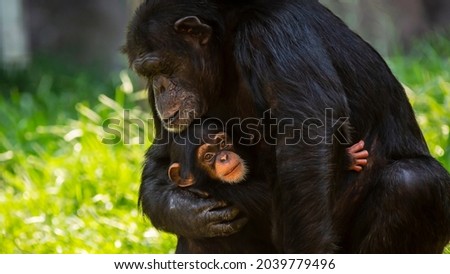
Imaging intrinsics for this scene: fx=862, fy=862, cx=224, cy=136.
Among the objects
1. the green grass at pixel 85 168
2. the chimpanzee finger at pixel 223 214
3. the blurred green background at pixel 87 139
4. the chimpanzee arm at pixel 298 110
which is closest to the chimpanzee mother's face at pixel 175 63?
the chimpanzee arm at pixel 298 110

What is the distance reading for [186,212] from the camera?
465cm

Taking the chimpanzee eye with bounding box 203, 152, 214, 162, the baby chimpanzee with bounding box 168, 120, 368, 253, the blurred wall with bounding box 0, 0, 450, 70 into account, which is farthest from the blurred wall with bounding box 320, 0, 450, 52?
the chimpanzee eye with bounding box 203, 152, 214, 162

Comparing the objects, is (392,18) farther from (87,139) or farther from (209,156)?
(209,156)

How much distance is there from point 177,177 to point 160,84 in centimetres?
52

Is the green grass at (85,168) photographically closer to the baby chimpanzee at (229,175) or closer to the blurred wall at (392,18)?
the baby chimpanzee at (229,175)

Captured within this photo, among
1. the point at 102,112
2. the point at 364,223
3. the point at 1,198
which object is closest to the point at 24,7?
the point at 102,112

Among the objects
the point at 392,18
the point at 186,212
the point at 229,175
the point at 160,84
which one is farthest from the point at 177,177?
the point at 392,18

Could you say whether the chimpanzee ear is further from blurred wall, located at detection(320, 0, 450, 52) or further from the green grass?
blurred wall, located at detection(320, 0, 450, 52)

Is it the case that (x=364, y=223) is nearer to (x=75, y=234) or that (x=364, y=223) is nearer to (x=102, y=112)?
(x=75, y=234)

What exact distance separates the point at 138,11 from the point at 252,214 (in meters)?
1.27

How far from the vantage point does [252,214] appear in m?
4.65

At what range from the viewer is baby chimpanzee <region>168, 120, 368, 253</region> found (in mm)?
4590

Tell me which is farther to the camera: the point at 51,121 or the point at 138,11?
the point at 51,121

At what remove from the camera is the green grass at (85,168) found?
586 cm
